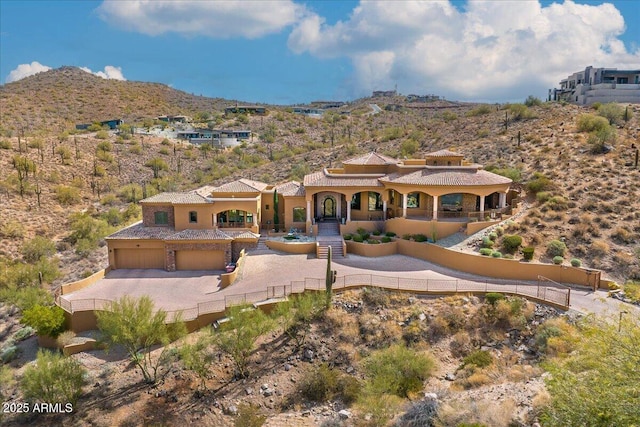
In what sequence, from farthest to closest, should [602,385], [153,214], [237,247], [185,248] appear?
1. [153,214]
2. [237,247]
3. [185,248]
4. [602,385]

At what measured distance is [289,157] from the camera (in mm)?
68062

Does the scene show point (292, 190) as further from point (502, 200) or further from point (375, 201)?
point (502, 200)

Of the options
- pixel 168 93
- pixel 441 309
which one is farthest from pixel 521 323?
pixel 168 93

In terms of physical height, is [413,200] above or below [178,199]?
below

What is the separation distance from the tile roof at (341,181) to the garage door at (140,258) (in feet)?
42.0

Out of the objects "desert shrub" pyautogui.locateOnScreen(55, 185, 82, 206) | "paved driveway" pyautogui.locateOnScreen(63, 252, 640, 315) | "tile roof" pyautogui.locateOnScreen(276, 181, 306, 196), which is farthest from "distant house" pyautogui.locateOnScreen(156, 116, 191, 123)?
"paved driveway" pyautogui.locateOnScreen(63, 252, 640, 315)

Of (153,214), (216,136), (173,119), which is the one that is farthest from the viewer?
(173,119)

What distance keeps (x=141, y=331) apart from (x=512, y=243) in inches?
912

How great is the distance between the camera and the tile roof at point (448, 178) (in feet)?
109

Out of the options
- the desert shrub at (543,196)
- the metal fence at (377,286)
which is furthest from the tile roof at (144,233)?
the desert shrub at (543,196)

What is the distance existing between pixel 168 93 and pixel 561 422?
416 feet

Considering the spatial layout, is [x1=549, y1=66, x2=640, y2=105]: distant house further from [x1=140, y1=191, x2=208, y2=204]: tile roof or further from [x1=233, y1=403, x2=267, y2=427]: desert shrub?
[x1=233, y1=403, x2=267, y2=427]: desert shrub

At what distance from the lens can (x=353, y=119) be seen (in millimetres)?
96625

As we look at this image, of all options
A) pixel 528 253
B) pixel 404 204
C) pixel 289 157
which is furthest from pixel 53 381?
pixel 289 157
